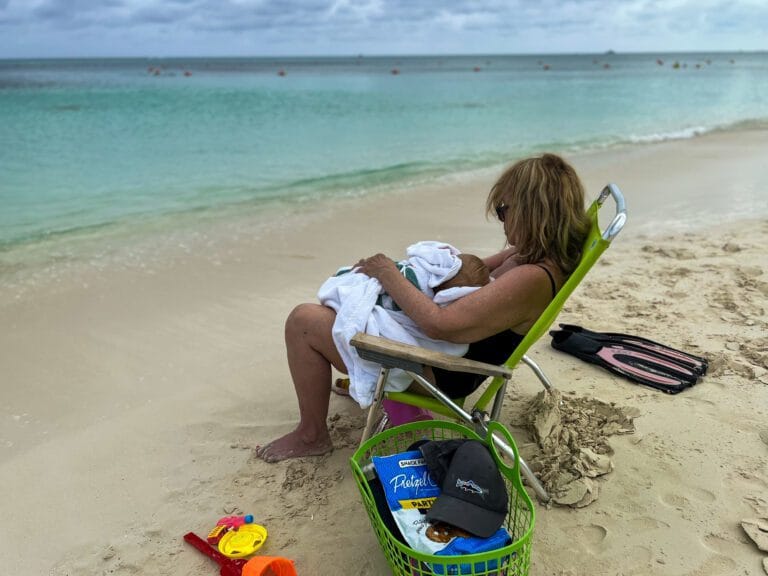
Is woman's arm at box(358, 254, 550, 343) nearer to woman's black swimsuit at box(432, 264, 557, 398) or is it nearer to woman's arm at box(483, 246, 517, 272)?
woman's black swimsuit at box(432, 264, 557, 398)

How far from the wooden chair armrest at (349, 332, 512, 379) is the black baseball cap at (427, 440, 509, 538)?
0.31m

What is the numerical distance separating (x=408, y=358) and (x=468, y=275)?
1.81 ft

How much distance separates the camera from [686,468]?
2664 millimetres

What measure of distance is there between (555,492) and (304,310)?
1264 mm

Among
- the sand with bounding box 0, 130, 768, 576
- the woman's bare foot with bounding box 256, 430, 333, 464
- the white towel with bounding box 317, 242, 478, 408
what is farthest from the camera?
the woman's bare foot with bounding box 256, 430, 333, 464

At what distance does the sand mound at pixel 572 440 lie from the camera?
2.58 m

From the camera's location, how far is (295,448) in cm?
293

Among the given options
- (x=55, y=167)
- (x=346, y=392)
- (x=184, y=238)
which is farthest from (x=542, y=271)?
(x=55, y=167)

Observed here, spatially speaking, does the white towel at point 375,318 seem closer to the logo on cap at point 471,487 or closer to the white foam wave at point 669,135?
the logo on cap at point 471,487

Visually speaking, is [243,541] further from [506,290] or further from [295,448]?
[506,290]

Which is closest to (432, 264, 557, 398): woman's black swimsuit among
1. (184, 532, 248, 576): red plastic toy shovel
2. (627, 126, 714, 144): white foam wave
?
(184, 532, 248, 576): red plastic toy shovel

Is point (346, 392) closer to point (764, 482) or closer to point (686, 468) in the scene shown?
point (686, 468)

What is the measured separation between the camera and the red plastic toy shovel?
2283 mm

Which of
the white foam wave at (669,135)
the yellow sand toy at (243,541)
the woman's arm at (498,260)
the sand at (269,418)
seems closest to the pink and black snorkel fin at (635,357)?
the sand at (269,418)
